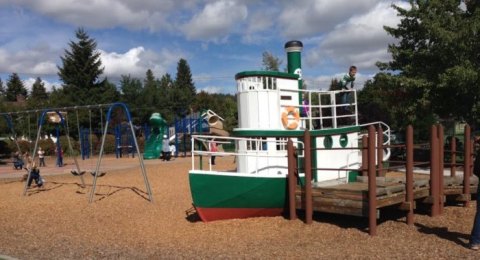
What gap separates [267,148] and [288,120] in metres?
0.73

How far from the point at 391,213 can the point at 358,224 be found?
4.06ft

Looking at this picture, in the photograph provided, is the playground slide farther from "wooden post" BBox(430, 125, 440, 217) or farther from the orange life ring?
"wooden post" BBox(430, 125, 440, 217)

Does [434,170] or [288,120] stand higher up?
[288,120]

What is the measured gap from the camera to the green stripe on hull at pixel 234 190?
943 centimetres

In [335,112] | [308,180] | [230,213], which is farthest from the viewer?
[335,112]

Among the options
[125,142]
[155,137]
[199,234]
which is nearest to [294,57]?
[199,234]

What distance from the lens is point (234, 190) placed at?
952 centimetres

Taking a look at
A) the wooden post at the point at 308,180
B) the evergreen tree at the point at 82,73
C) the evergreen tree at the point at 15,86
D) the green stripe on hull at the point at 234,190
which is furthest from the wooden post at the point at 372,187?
the evergreen tree at the point at 15,86

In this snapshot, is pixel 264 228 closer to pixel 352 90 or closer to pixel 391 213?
pixel 391 213

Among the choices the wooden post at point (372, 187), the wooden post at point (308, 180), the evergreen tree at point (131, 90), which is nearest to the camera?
the wooden post at point (372, 187)

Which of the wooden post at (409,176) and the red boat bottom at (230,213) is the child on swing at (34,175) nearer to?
the red boat bottom at (230,213)

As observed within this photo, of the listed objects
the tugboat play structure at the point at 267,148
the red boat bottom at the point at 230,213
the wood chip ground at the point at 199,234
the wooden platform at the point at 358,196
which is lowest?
the wood chip ground at the point at 199,234

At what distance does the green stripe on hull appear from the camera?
9430 millimetres

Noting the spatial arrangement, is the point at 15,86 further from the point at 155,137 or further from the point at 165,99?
the point at 155,137
